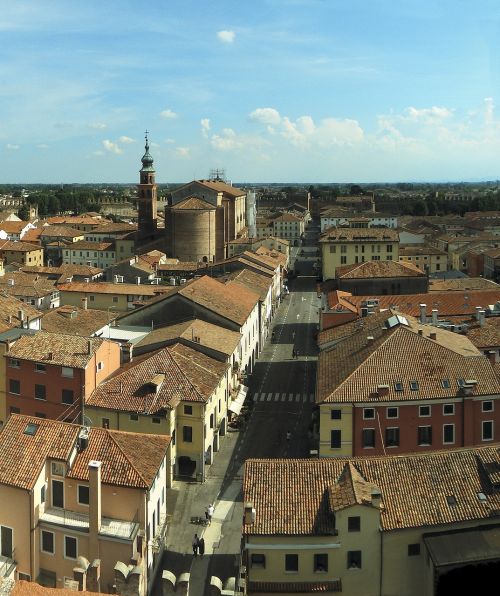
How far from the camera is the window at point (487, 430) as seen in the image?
101ft

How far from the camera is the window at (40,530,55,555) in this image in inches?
926

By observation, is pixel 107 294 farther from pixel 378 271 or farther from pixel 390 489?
pixel 390 489

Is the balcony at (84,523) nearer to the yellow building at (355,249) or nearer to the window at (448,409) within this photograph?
the window at (448,409)

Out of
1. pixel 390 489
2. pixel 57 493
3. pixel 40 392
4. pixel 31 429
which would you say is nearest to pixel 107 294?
pixel 40 392

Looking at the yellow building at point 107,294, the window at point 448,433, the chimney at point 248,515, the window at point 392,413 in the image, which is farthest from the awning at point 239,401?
the yellow building at point 107,294

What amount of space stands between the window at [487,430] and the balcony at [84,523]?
49.8 ft

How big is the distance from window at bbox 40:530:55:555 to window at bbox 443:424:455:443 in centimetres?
1599

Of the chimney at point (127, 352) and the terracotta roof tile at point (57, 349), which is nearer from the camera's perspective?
the terracotta roof tile at point (57, 349)

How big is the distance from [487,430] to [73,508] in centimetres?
1704

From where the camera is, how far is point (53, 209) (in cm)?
19212

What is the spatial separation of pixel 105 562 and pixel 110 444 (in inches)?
152

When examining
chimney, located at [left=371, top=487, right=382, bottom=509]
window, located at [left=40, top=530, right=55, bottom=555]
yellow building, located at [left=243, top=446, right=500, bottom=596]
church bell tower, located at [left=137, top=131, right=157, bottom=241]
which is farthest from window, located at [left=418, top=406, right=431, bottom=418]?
church bell tower, located at [left=137, top=131, right=157, bottom=241]

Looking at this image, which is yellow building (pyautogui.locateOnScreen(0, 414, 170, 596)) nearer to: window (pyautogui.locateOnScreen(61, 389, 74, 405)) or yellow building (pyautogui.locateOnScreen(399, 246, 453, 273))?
window (pyautogui.locateOnScreen(61, 389, 74, 405))

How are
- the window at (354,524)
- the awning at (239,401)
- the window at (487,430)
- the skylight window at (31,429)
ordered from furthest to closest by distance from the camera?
the awning at (239,401)
the window at (487,430)
the skylight window at (31,429)
the window at (354,524)
